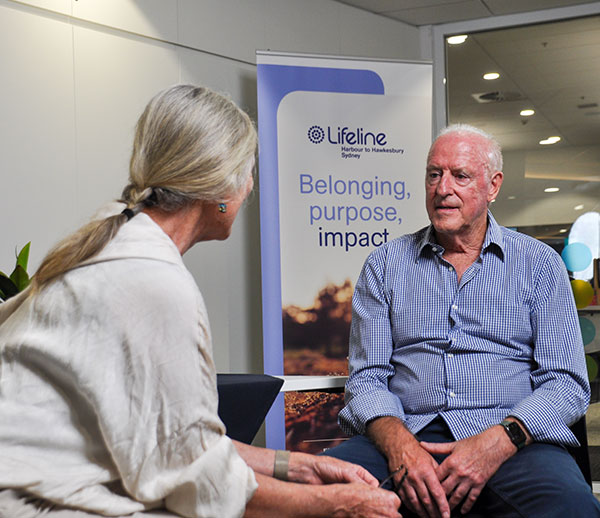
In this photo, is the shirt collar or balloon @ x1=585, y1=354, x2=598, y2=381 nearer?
the shirt collar

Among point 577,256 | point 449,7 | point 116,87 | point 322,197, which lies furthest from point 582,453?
point 449,7

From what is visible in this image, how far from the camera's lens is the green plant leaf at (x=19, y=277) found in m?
2.91

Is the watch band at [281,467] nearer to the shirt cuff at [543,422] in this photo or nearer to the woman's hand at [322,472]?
→ the woman's hand at [322,472]

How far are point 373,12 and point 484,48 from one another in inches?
33.2

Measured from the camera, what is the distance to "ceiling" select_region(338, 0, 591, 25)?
5.16m

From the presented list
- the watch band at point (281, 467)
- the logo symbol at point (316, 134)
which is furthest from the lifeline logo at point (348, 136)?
the watch band at point (281, 467)

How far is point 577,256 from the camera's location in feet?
16.0

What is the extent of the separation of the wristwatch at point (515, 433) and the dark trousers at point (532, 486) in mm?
33

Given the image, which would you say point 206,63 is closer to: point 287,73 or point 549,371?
point 287,73

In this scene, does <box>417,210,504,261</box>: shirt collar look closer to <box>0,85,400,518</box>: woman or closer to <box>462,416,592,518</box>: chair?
<box>462,416,592,518</box>: chair

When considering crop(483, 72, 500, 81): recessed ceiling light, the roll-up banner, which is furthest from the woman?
crop(483, 72, 500, 81): recessed ceiling light

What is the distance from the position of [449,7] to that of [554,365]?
12.1 ft

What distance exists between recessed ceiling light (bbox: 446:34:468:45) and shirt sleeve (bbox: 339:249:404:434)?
3.52 metres

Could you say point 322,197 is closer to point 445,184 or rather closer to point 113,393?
point 445,184
